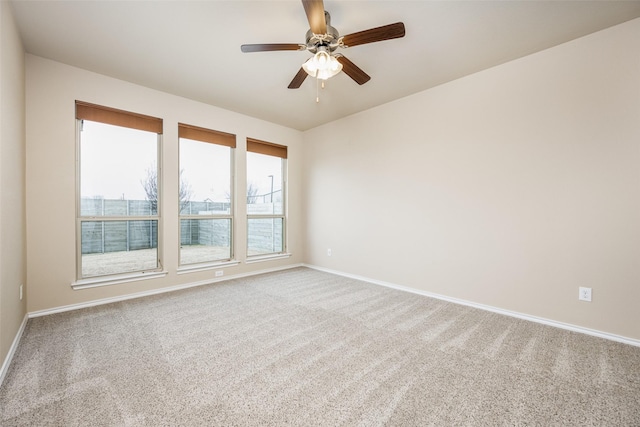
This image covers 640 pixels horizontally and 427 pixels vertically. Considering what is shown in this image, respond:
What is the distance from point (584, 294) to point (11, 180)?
199 inches

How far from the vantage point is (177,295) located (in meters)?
3.53

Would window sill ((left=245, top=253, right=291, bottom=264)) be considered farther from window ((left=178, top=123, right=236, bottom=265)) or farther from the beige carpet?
the beige carpet

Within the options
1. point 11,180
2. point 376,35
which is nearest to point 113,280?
point 11,180

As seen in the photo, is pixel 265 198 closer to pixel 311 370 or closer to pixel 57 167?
pixel 57 167

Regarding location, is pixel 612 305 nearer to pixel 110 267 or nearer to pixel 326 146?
pixel 326 146

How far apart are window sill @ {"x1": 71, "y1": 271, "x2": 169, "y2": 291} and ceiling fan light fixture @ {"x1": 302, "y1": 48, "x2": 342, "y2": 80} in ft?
10.6

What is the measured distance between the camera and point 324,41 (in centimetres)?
214

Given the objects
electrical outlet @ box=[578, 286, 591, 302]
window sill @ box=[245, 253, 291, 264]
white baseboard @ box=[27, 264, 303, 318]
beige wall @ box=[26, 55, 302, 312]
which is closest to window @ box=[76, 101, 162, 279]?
beige wall @ box=[26, 55, 302, 312]

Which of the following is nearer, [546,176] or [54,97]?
[546,176]

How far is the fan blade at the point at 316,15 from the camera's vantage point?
1727mm

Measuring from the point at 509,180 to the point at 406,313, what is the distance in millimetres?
1830

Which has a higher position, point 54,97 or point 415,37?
point 415,37

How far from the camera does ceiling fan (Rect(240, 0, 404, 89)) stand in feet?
6.16

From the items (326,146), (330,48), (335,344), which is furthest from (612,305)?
(326,146)
